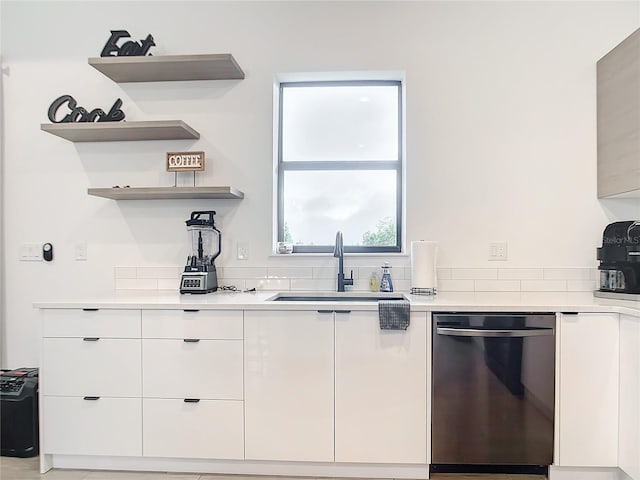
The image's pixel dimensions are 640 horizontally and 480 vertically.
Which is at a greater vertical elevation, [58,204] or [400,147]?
[400,147]

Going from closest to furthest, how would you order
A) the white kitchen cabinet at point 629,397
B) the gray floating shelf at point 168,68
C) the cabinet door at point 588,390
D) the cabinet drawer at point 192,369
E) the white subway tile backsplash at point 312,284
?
the white kitchen cabinet at point 629,397 → the cabinet door at point 588,390 → the cabinet drawer at point 192,369 → the gray floating shelf at point 168,68 → the white subway tile backsplash at point 312,284

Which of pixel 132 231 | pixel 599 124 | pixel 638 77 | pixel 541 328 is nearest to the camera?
pixel 541 328

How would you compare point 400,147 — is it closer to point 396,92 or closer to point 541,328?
point 396,92

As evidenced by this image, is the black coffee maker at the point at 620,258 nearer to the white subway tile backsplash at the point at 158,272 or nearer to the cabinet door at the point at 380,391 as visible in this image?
the cabinet door at the point at 380,391

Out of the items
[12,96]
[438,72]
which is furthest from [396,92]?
[12,96]

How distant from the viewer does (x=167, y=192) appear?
2713mm

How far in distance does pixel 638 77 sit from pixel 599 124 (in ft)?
1.36

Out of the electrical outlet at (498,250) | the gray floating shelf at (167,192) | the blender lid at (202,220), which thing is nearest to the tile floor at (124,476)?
the electrical outlet at (498,250)

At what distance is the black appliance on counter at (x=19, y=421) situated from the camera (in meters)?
2.56

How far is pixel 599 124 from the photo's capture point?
2779 mm

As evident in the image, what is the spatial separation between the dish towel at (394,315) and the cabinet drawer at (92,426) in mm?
1338

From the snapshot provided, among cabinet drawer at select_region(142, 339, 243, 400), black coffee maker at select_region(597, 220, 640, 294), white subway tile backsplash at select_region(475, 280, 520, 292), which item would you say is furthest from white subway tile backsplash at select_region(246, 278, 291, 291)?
black coffee maker at select_region(597, 220, 640, 294)

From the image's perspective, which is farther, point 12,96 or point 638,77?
point 12,96

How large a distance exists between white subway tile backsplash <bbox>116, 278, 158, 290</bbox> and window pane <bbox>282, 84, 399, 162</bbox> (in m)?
1.23
